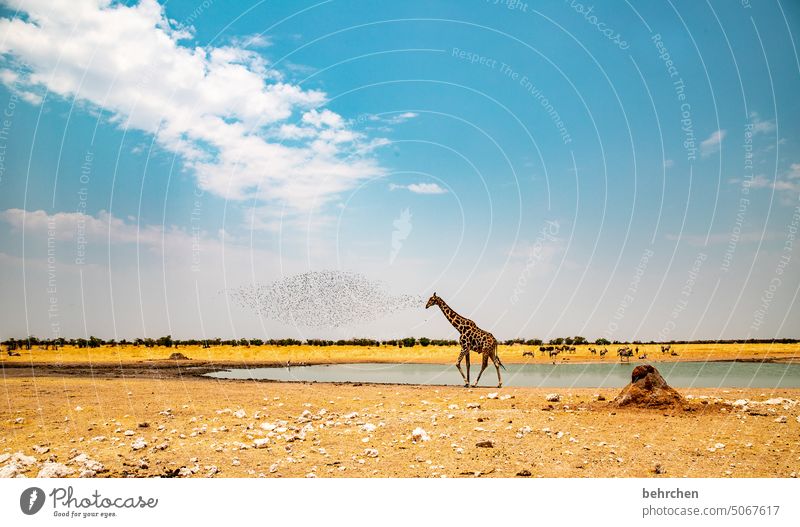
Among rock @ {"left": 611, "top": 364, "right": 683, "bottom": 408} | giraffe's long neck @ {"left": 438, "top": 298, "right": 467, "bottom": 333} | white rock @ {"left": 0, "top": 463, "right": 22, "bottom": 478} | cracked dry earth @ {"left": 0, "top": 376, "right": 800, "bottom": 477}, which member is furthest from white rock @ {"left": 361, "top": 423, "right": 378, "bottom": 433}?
giraffe's long neck @ {"left": 438, "top": 298, "right": 467, "bottom": 333}

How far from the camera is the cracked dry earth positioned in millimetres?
9562

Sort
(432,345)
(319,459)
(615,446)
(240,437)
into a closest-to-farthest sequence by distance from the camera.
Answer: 1. (319,459)
2. (615,446)
3. (240,437)
4. (432,345)

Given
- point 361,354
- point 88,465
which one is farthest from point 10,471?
point 361,354

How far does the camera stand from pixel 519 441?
443 inches

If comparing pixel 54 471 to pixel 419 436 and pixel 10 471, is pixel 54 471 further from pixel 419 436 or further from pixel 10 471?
pixel 419 436

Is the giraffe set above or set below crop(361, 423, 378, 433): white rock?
above

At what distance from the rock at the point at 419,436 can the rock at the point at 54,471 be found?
6.75 meters

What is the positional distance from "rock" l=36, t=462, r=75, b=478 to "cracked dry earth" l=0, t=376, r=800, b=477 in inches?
0.7

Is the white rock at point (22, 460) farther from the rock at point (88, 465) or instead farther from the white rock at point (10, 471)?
the rock at point (88, 465)

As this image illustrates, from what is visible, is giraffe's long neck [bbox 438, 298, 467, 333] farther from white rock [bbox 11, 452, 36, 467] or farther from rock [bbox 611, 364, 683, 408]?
white rock [bbox 11, 452, 36, 467]

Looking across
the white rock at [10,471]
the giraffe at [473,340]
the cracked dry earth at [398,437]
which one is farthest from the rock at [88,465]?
the giraffe at [473,340]
